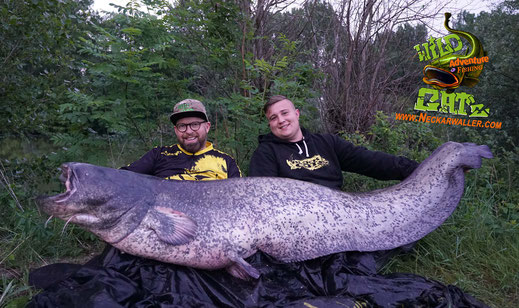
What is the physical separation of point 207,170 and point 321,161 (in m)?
1.14

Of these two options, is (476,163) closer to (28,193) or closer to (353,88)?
(353,88)

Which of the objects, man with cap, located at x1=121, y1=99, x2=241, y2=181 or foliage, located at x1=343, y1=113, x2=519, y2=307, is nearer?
foliage, located at x1=343, y1=113, x2=519, y2=307

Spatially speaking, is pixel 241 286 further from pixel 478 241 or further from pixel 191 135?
pixel 478 241

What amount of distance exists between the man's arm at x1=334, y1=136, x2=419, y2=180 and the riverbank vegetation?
0.67m

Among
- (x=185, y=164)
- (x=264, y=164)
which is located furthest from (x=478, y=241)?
(x=185, y=164)

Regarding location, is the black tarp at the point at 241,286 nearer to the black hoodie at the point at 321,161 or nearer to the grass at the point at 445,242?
the grass at the point at 445,242

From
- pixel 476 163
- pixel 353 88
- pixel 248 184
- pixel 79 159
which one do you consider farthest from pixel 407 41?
pixel 79 159

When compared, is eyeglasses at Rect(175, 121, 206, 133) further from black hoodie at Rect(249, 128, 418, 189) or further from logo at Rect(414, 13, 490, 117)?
logo at Rect(414, 13, 490, 117)

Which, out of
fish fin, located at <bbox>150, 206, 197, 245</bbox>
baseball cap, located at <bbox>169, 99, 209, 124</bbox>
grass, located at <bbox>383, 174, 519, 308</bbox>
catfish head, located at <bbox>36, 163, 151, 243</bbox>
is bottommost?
grass, located at <bbox>383, 174, 519, 308</bbox>

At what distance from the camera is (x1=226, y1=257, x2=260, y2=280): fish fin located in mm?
2291

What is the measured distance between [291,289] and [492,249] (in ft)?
6.43

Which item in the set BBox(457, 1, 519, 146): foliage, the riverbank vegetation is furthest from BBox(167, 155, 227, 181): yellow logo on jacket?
BBox(457, 1, 519, 146): foliage

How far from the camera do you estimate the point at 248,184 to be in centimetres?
262

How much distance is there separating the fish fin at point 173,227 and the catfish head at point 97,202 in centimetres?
12
